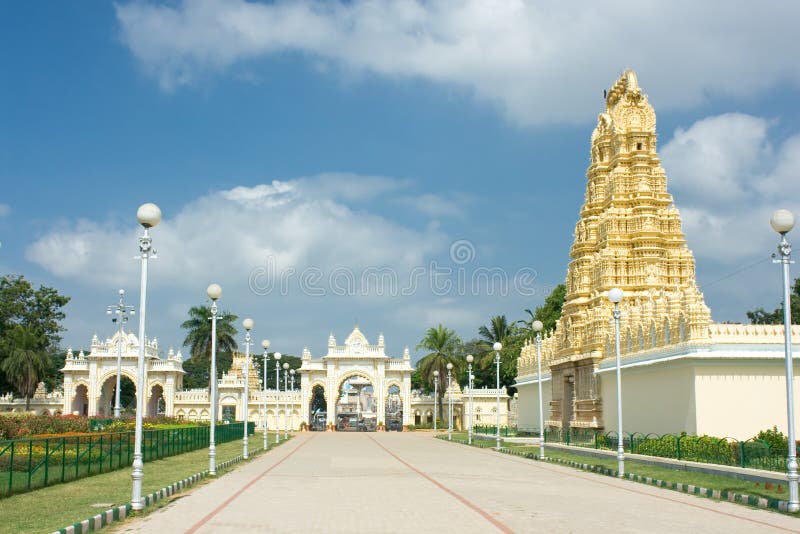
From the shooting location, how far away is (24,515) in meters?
13.7

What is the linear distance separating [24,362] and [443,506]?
200 ft

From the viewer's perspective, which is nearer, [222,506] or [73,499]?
[222,506]

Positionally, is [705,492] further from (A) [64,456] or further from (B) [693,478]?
(A) [64,456]

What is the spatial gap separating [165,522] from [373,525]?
133 inches

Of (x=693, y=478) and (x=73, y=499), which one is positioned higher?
(x=73, y=499)

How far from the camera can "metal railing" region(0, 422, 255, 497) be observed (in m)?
17.2

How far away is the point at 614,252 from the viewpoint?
41281mm

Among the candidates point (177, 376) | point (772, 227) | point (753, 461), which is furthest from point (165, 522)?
point (177, 376)

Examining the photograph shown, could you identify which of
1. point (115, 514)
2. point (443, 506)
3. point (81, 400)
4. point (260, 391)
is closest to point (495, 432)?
point (260, 391)

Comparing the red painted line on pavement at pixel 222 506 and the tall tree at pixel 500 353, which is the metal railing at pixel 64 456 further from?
the tall tree at pixel 500 353

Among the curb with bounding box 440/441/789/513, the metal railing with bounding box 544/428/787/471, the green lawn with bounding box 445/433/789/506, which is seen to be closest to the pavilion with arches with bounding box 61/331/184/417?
the metal railing with bounding box 544/428/787/471

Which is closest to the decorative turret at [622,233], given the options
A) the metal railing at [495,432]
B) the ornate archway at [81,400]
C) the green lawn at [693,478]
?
the metal railing at [495,432]

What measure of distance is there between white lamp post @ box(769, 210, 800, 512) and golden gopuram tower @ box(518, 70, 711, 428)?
18.7 metres

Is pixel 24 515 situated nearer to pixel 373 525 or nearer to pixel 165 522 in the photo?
pixel 165 522
